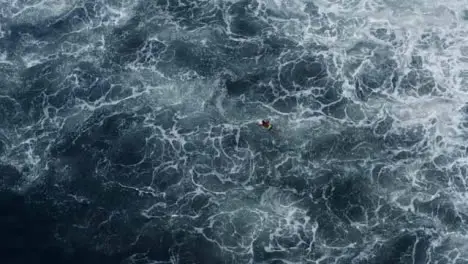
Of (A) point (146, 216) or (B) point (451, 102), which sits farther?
(B) point (451, 102)

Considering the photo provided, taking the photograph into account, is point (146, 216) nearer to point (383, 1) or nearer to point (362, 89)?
point (362, 89)

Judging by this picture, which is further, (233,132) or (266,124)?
(233,132)

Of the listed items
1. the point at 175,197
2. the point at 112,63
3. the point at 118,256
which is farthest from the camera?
the point at 112,63

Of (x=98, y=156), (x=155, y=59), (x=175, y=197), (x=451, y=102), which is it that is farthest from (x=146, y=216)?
(x=451, y=102)

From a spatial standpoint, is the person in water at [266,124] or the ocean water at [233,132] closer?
the ocean water at [233,132]

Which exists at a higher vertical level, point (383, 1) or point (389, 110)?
point (383, 1)

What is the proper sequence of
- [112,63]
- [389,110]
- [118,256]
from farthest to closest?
[112,63]
[389,110]
[118,256]

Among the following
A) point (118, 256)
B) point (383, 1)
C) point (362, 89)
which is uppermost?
point (383, 1)

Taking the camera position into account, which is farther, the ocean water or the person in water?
the person in water
